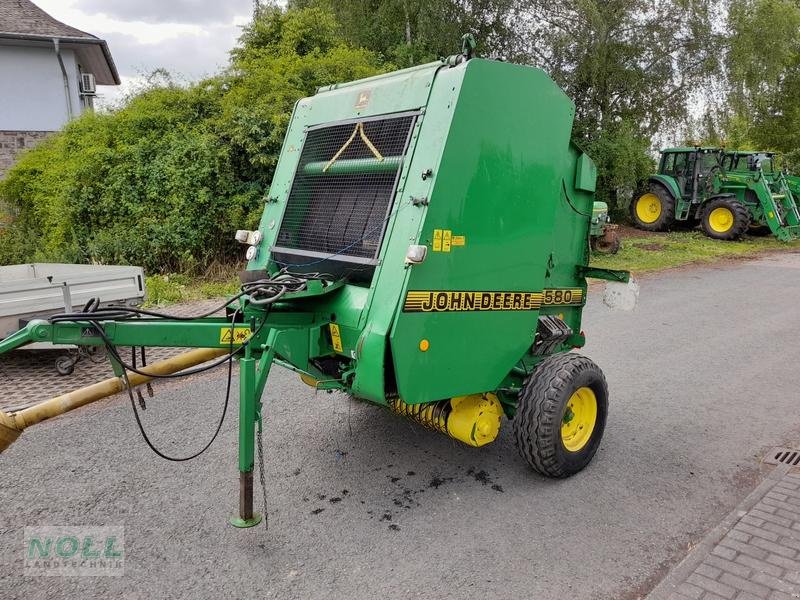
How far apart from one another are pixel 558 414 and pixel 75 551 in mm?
2659

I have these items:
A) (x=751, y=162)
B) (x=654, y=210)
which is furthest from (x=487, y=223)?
(x=654, y=210)

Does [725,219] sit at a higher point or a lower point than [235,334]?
higher

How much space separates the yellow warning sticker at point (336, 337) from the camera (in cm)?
338

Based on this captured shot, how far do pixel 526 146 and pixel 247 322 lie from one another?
1.84 m

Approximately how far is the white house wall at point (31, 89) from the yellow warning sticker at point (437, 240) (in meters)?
17.4

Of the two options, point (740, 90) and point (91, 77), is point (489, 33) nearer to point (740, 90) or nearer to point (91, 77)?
point (740, 90)

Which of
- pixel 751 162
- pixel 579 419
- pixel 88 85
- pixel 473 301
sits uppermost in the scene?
pixel 88 85

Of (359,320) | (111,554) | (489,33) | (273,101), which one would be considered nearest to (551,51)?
(489,33)

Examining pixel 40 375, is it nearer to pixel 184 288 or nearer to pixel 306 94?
pixel 184 288

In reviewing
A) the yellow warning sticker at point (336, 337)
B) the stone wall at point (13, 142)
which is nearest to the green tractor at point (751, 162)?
the yellow warning sticker at point (336, 337)

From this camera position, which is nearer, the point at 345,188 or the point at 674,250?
the point at 345,188

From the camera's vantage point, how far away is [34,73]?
17594 millimetres

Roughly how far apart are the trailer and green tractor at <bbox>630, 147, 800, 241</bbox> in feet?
48.7

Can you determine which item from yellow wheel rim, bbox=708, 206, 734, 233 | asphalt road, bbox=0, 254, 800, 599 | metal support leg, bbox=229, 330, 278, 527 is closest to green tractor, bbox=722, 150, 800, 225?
yellow wheel rim, bbox=708, 206, 734, 233
